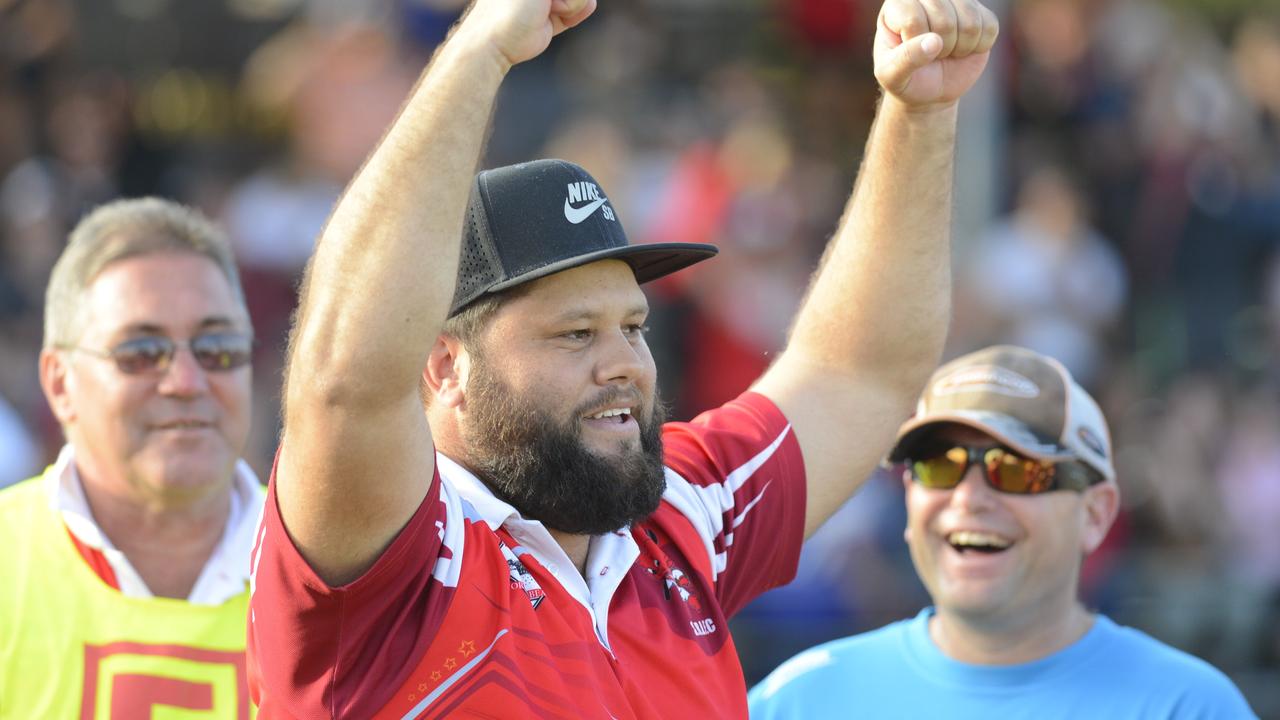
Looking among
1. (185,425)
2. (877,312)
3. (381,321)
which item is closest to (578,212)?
(381,321)

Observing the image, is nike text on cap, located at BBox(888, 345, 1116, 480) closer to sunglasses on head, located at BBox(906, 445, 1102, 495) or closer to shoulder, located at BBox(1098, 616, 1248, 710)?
sunglasses on head, located at BBox(906, 445, 1102, 495)

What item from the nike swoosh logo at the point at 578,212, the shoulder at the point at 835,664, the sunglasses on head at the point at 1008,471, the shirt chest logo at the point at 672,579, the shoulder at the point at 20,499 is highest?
the nike swoosh logo at the point at 578,212

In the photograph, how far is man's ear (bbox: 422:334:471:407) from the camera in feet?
10.5

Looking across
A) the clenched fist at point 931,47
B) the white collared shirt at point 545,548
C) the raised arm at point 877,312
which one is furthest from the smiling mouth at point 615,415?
the clenched fist at point 931,47

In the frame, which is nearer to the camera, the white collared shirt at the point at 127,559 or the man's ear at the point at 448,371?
the man's ear at the point at 448,371

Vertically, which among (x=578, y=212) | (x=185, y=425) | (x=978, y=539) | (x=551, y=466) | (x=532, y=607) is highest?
(x=578, y=212)

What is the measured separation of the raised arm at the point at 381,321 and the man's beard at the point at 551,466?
1.36 feet

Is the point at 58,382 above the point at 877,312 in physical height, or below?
above

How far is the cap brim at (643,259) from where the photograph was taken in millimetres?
3107

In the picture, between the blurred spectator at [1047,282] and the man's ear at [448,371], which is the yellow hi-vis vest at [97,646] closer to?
the man's ear at [448,371]

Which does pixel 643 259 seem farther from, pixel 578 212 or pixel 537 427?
pixel 537 427

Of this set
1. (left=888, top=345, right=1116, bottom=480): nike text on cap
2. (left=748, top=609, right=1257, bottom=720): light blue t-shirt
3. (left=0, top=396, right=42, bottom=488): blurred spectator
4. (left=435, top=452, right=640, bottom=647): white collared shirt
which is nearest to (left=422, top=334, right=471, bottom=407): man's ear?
(left=435, top=452, right=640, bottom=647): white collared shirt

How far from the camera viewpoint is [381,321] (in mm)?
2574

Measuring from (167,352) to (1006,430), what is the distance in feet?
7.06
